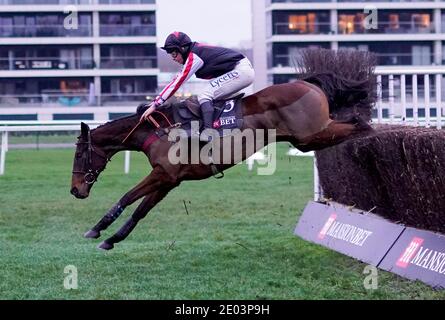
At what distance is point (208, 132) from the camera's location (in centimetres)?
659

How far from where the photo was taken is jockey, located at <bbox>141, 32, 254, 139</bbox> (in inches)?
257

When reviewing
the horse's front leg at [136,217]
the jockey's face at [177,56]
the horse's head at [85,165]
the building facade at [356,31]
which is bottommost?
the horse's front leg at [136,217]

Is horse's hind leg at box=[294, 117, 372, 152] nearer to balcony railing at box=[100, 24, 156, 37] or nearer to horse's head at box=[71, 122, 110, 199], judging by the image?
horse's head at box=[71, 122, 110, 199]

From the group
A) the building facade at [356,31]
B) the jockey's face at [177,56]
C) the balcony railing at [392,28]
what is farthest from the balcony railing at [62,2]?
the jockey's face at [177,56]

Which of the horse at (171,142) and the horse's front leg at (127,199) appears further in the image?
the horse at (171,142)

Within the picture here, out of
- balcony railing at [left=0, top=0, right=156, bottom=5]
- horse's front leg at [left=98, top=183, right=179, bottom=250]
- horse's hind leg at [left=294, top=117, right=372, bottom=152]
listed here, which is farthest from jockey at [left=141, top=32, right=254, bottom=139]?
balcony railing at [left=0, top=0, right=156, bottom=5]

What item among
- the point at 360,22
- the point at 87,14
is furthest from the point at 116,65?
the point at 360,22

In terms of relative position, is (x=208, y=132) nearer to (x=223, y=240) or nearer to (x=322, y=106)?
(x=322, y=106)

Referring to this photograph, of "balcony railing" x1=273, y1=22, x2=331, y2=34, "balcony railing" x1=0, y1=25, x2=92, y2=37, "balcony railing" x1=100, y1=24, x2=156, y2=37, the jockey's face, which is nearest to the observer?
the jockey's face

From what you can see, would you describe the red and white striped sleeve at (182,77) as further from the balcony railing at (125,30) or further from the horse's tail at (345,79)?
the balcony railing at (125,30)

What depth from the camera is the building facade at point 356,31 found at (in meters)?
38.7

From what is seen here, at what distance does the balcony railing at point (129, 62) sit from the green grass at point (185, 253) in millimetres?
27159

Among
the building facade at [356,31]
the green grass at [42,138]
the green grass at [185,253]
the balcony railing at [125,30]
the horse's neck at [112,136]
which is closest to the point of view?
the green grass at [185,253]

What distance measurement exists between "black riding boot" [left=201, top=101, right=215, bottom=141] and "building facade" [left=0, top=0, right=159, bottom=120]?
32395mm
